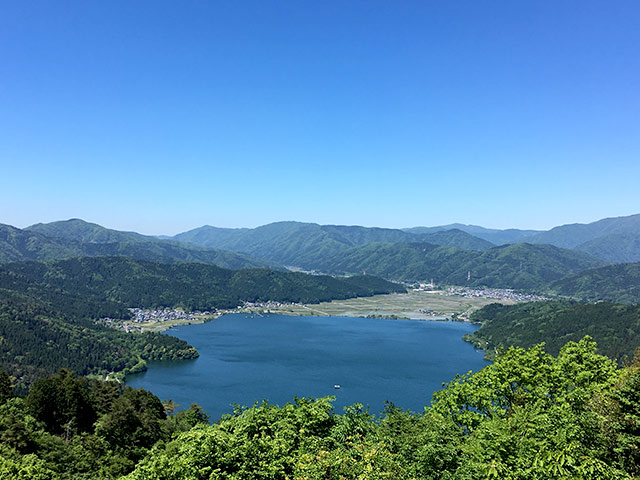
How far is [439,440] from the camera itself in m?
14.9

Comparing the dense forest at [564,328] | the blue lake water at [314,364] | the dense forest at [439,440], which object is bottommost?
the blue lake water at [314,364]

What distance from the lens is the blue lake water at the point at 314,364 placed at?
74938 millimetres

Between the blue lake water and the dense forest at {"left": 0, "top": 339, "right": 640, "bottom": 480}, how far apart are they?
155 ft

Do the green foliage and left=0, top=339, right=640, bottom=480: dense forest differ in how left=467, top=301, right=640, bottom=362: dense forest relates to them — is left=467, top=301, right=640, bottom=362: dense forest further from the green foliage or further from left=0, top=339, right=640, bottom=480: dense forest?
the green foliage

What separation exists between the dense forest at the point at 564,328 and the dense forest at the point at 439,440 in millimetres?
92943

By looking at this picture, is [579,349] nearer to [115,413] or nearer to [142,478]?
[142,478]

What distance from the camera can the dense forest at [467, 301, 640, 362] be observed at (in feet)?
341

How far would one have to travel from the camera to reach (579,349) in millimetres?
21234

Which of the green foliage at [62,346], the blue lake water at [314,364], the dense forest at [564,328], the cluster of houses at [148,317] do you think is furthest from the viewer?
the cluster of houses at [148,317]

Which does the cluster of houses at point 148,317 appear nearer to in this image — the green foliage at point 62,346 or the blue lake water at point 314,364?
the blue lake water at point 314,364

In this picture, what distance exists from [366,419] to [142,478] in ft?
30.3

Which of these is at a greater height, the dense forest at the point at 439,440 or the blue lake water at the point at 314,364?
the dense forest at the point at 439,440

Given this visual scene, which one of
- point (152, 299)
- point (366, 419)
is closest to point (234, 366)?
point (366, 419)

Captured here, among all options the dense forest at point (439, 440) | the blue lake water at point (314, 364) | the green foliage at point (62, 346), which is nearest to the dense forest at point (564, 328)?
the blue lake water at point (314, 364)
